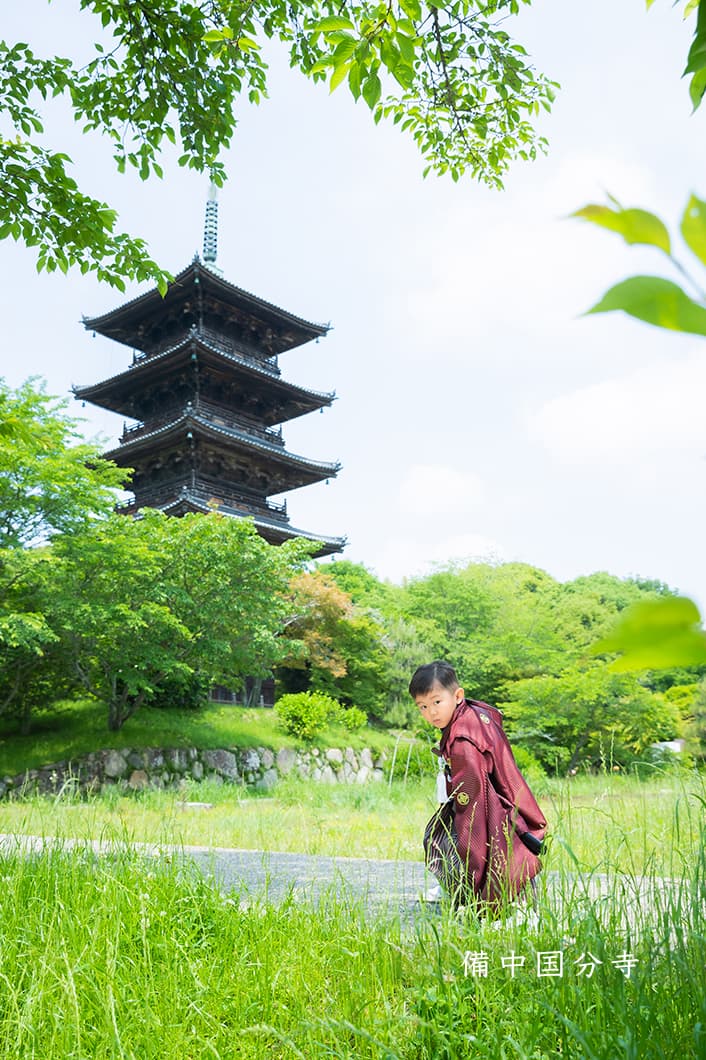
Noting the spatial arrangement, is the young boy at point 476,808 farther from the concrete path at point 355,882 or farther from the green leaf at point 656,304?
the green leaf at point 656,304

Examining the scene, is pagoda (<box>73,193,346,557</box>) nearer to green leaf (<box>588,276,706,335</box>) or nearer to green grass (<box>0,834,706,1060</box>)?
green grass (<box>0,834,706,1060</box>)

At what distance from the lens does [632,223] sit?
319mm

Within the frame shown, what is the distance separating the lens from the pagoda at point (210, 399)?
658 inches

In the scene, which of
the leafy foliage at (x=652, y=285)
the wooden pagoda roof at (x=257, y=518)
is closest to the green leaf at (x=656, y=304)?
the leafy foliage at (x=652, y=285)

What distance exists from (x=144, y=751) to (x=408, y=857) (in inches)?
310

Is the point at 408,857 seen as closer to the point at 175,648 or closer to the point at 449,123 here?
the point at 449,123

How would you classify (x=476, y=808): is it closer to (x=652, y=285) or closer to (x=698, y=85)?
(x=698, y=85)

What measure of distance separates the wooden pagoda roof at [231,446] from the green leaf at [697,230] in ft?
51.2

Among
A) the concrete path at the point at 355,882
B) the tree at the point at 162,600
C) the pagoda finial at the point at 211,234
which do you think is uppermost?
the pagoda finial at the point at 211,234

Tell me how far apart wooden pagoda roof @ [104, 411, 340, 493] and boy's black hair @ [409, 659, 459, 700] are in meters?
13.5

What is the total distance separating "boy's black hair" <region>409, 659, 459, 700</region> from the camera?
99.0 inches

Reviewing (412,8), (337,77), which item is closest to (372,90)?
(412,8)

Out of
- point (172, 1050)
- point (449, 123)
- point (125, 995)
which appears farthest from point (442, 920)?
point (449, 123)

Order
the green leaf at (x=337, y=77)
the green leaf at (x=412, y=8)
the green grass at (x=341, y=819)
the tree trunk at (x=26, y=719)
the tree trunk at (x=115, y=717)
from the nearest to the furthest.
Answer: the green leaf at (x=337, y=77), the green leaf at (x=412, y=8), the green grass at (x=341, y=819), the tree trunk at (x=115, y=717), the tree trunk at (x=26, y=719)
